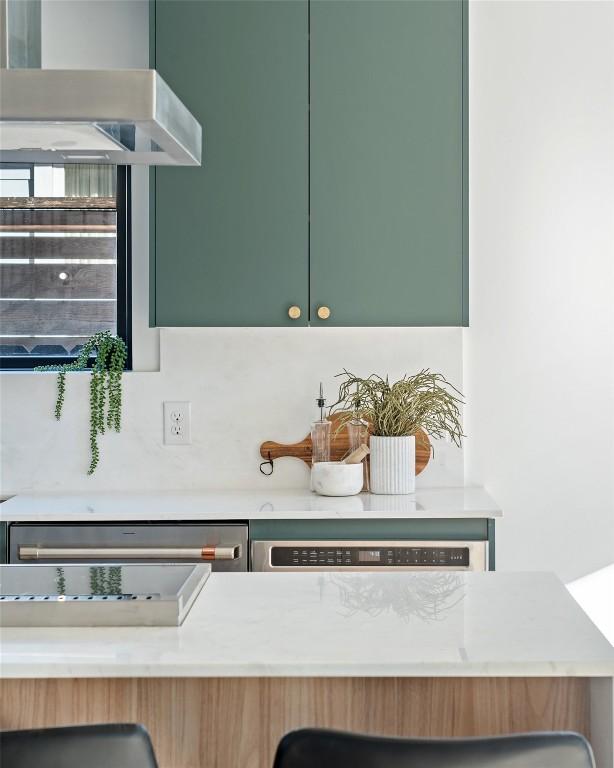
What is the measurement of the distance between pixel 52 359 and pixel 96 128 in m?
1.71

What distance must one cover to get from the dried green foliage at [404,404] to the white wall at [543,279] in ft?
0.42

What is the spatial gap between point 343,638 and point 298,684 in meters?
0.11

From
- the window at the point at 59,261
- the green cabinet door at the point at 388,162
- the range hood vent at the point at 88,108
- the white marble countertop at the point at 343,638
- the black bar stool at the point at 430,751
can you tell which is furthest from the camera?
the window at the point at 59,261

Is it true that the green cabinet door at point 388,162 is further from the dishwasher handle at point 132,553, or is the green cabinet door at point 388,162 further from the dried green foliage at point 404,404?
the dishwasher handle at point 132,553

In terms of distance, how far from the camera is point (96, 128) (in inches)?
70.6

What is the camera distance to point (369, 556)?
2.75 m

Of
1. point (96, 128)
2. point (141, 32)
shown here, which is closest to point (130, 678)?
point (96, 128)

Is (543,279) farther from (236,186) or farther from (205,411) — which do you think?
(205,411)

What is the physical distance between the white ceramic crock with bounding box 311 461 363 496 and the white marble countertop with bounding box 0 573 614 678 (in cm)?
112

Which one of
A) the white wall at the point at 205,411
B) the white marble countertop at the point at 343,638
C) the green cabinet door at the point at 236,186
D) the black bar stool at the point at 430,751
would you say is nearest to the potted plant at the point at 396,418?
the white wall at the point at 205,411

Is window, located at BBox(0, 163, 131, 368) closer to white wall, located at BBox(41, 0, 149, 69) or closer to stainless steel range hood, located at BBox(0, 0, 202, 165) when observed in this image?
white wall, located at BBox(41, 0, 149, 69)

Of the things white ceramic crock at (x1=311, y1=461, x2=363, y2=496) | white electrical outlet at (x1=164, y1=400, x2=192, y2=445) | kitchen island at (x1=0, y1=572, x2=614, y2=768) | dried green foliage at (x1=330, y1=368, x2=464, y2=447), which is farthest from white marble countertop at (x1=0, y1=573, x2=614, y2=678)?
white electrical outlet at (x1=164, y1=400, x2=192, y2=445)

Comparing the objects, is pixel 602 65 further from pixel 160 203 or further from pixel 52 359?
pixel 52 359

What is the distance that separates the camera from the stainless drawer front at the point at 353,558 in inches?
108
